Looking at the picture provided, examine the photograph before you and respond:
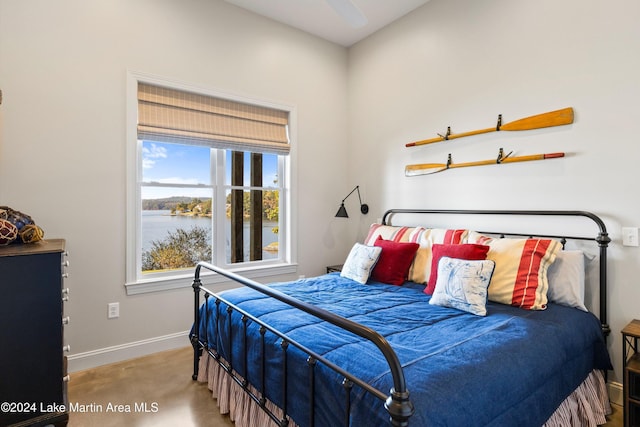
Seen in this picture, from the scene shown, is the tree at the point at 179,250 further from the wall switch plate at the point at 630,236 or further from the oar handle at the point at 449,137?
the wall switch plate at the point at 630,236

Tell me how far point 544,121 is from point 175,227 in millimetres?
3058

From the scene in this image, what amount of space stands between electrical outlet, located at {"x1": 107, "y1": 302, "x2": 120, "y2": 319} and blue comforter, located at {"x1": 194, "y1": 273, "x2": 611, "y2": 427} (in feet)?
3.12

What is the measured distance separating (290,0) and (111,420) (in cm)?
348

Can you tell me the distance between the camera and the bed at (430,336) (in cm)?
117

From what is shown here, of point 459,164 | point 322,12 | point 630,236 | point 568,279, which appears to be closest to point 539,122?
point 459,164

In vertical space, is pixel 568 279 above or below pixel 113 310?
above

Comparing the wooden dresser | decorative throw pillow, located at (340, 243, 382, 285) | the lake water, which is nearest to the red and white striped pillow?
decorative throw pillow, located at (340, 243, 382, 285)

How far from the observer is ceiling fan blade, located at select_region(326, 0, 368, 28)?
178 centimetres

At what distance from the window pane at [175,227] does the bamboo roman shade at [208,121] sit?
1.59 feet

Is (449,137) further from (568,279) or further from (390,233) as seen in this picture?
(568,279)

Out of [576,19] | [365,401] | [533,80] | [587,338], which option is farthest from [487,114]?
[365,401]

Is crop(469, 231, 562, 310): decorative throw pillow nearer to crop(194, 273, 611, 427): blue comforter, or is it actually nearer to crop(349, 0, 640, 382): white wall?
crop(194, 273, 611, 427): blue comforter

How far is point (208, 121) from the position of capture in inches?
122

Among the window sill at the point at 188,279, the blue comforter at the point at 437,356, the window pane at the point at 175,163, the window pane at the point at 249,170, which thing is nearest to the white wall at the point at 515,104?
the blue comforter at the point at 437,356
